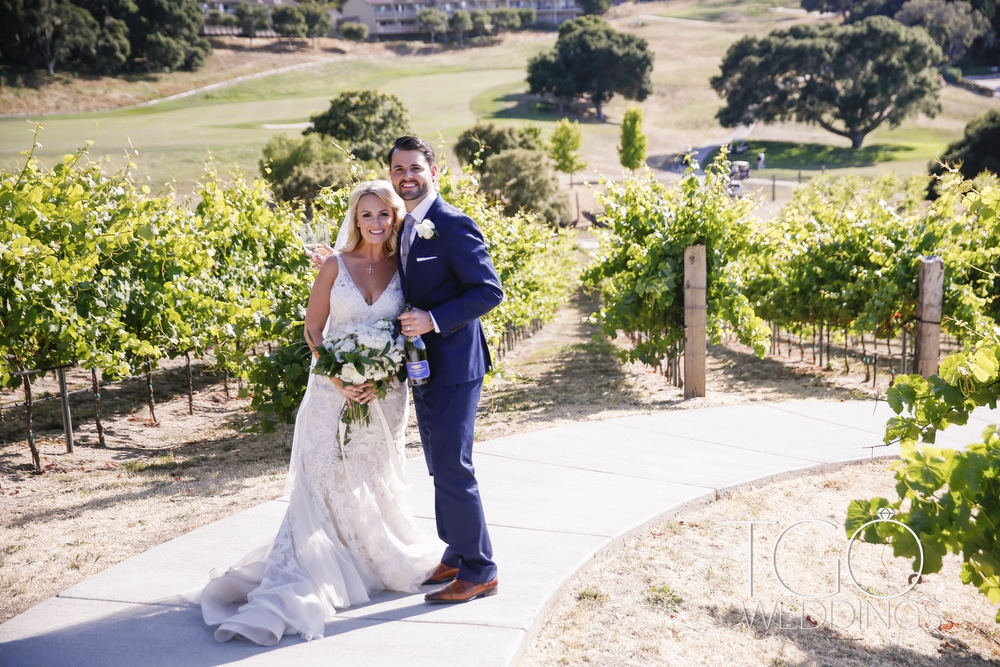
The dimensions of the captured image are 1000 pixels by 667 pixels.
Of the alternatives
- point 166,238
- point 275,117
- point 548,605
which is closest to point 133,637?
point 548,605

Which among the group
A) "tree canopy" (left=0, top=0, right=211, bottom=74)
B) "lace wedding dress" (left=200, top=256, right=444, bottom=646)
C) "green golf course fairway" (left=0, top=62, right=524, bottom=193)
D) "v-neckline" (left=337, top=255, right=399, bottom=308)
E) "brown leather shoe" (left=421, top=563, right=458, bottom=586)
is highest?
"tree canopy" (left=0, top=0, right=211, bottom=74)

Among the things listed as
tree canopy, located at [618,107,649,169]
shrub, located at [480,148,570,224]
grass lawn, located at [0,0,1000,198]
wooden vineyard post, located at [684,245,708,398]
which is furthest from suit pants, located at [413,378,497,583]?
tree canopy, located at [618,107,649,169]

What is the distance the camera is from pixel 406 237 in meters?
3.47

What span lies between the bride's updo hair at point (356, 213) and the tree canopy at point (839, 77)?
56223 millimetres

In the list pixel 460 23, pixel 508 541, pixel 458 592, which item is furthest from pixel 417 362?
pixel 460 23

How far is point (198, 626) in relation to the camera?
129 inches

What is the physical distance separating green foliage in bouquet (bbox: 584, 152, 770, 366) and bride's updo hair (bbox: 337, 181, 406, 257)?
4.64 meters

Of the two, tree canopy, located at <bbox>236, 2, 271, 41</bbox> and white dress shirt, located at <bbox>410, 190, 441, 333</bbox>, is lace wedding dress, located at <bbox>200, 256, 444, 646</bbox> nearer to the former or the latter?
white dress shirt, located at <bbox>410, 190, 441, 333</bbox>

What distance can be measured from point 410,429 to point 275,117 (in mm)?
41778

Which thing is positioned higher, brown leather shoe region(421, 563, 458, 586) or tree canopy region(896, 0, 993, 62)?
tree canopy region(896, 0, 993, 62)

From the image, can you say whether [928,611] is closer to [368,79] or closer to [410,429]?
[410,429]

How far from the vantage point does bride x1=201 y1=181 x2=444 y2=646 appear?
339cm

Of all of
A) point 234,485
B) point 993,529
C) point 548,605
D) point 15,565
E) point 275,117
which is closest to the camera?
point 993,529

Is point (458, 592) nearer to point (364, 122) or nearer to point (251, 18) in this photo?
point (364, 122)
